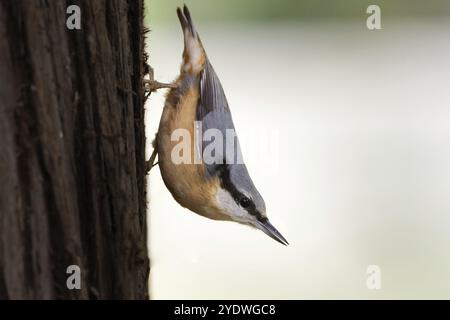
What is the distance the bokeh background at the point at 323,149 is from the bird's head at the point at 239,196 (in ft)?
5.14

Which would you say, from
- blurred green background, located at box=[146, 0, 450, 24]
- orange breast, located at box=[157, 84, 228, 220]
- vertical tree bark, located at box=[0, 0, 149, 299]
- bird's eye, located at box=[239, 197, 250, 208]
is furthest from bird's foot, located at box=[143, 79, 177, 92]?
blurred green background, located at box=[146, 0, 450, 24]

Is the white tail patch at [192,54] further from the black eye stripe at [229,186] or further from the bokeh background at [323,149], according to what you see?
the bokeh background at [323,149]

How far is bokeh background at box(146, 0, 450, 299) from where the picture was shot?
18.0 ft

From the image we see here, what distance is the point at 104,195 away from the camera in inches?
85.7

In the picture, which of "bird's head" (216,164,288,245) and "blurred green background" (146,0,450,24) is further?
"blurred green background" (146,0,450,24)

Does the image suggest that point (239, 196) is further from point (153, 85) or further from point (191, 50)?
point (191, 50)

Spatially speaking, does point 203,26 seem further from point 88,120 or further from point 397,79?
point 88,120

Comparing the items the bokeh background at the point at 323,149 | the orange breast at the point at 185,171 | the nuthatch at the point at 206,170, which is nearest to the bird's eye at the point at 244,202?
the nuthatch at the point at 206,170

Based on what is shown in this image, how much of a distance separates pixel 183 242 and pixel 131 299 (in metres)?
3.28

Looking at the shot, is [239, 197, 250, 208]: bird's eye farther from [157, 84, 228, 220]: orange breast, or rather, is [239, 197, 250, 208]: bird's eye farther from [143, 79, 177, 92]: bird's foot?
[143, 79, 177, 92]: bird's foot

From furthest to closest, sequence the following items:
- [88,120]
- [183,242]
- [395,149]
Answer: [395,149]
[183,242]
[88,120]

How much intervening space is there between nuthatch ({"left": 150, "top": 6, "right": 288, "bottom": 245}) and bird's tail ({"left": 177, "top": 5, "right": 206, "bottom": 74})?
15cm

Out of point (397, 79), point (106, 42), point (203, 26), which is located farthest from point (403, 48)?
point (106, 42)

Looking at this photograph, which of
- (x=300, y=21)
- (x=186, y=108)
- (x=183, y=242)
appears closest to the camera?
(x=186, y=108)
